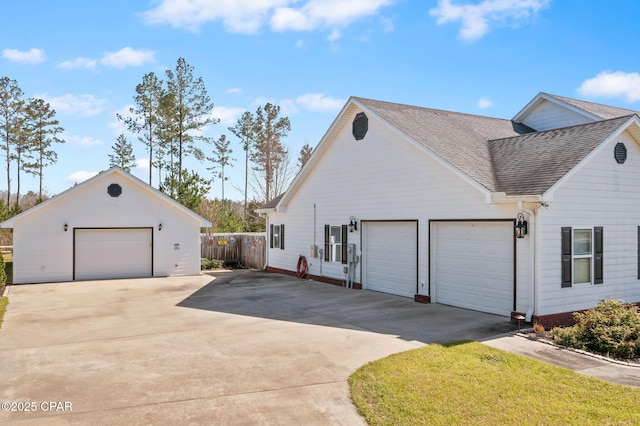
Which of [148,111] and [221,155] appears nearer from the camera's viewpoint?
[148,111]

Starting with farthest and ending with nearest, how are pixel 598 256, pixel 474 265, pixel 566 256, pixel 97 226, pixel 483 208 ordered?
pixel 97 226 → pixel 474 265 → pixel 483 208 → pixel 598 256 → pixel 566 256

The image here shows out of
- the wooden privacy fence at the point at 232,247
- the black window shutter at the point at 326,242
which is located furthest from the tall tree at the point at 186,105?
the black window shutter at the point at 326,242

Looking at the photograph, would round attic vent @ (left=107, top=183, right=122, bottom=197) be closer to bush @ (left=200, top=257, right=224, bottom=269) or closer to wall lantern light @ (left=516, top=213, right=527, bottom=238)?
bush @ (left=200, top=257, right=224, bottom=269)

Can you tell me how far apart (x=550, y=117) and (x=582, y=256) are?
8576mm

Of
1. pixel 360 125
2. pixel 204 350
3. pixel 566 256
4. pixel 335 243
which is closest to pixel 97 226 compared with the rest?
pixel 335 243

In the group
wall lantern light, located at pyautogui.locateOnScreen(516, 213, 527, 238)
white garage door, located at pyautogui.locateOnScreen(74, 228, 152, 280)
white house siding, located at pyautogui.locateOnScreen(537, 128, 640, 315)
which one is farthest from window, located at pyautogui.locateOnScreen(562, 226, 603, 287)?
white garage door, located at pyautogui.locateOnScreen(74, 228, 152, 280)

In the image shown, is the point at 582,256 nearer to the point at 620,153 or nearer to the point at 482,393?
the point at 620,153

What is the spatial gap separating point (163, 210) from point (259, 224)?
1208 cm

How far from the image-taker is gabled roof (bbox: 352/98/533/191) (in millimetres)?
12047

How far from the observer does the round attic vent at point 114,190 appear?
61.2 feet

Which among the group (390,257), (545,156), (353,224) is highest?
(545,156)

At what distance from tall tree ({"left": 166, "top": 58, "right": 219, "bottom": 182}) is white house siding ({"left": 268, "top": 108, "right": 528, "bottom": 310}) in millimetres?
18600

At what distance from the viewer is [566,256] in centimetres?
1032

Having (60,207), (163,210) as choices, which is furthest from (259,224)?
(60,207)
